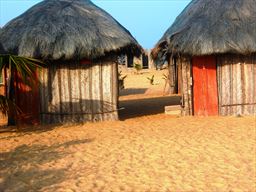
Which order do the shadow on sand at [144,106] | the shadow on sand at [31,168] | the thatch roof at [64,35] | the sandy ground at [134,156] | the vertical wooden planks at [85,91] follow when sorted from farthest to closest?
the shadow on sand at [144,106]
the vertical wooden planks at [85,91]
the thatch roof at [64,35]
the shadow on sand at [31,168]
the sandy ground at [134,156]

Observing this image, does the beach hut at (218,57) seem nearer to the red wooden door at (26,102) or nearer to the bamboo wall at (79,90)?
the bamboo wall at (79,90)

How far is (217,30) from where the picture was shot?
11398 millimetres

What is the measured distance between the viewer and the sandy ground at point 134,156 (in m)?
5.96

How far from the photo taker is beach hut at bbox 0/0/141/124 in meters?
11.2

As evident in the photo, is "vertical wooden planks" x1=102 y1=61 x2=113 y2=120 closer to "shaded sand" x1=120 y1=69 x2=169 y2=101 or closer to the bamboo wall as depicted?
the bamboo wall

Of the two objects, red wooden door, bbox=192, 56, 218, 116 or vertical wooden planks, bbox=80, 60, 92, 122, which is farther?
red wooden door, bbox=192, 56, 218, 116

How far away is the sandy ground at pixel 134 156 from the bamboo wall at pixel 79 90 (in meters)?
0.54

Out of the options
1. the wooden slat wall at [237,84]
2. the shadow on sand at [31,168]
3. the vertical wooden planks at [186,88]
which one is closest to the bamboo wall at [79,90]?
the vertical wooden planks at [186,88]

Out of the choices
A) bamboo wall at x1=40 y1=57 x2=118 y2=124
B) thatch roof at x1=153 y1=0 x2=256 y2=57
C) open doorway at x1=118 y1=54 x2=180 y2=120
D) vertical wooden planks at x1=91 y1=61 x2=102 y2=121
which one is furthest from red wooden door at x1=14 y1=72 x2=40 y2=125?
thatch roof at x1=153 y1=0 x2=256 y2=57

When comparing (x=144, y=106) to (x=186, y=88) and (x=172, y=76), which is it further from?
(x=172, y=76)

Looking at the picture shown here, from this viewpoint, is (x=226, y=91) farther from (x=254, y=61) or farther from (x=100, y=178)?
(x=100, y=178)

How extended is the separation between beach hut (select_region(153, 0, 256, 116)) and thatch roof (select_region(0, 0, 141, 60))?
1507 mm

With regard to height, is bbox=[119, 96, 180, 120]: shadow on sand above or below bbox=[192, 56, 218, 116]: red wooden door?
below

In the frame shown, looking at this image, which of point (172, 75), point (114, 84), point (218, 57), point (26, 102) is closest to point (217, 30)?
point (218, 57)
